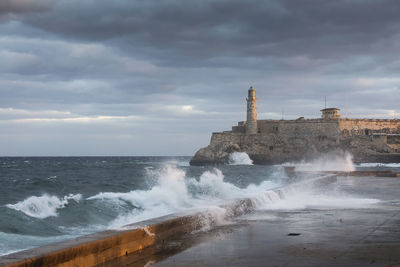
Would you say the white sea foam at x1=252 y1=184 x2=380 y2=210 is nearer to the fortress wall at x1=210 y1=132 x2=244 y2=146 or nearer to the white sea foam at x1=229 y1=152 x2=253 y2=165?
the white sea foam at x1=229 y1=152 x2=253 y2=165

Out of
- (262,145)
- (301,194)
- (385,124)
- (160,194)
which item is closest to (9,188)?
(160,194)

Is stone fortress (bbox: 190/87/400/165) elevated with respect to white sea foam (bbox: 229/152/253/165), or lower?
elevated

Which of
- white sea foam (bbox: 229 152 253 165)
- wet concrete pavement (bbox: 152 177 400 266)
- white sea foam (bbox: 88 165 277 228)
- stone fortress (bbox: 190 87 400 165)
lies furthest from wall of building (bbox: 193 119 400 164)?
wet concrete pavement (bbox: 152 177 400 266)

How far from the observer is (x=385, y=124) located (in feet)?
262

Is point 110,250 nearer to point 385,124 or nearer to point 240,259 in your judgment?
point 240,259

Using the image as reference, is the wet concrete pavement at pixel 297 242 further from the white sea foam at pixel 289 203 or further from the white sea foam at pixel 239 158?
the white sea foam at pixel 239 158

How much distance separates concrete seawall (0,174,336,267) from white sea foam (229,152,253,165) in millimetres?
69338

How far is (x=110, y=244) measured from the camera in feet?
17.1

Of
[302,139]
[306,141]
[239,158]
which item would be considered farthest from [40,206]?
[302,139]

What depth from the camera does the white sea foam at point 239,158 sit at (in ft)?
252

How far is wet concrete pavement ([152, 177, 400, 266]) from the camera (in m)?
4.83

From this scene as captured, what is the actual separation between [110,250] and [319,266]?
227 cm

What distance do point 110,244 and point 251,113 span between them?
72371 mm

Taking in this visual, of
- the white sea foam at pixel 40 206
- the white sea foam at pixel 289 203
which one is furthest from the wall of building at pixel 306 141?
the white sea foam at pixel 289 203
